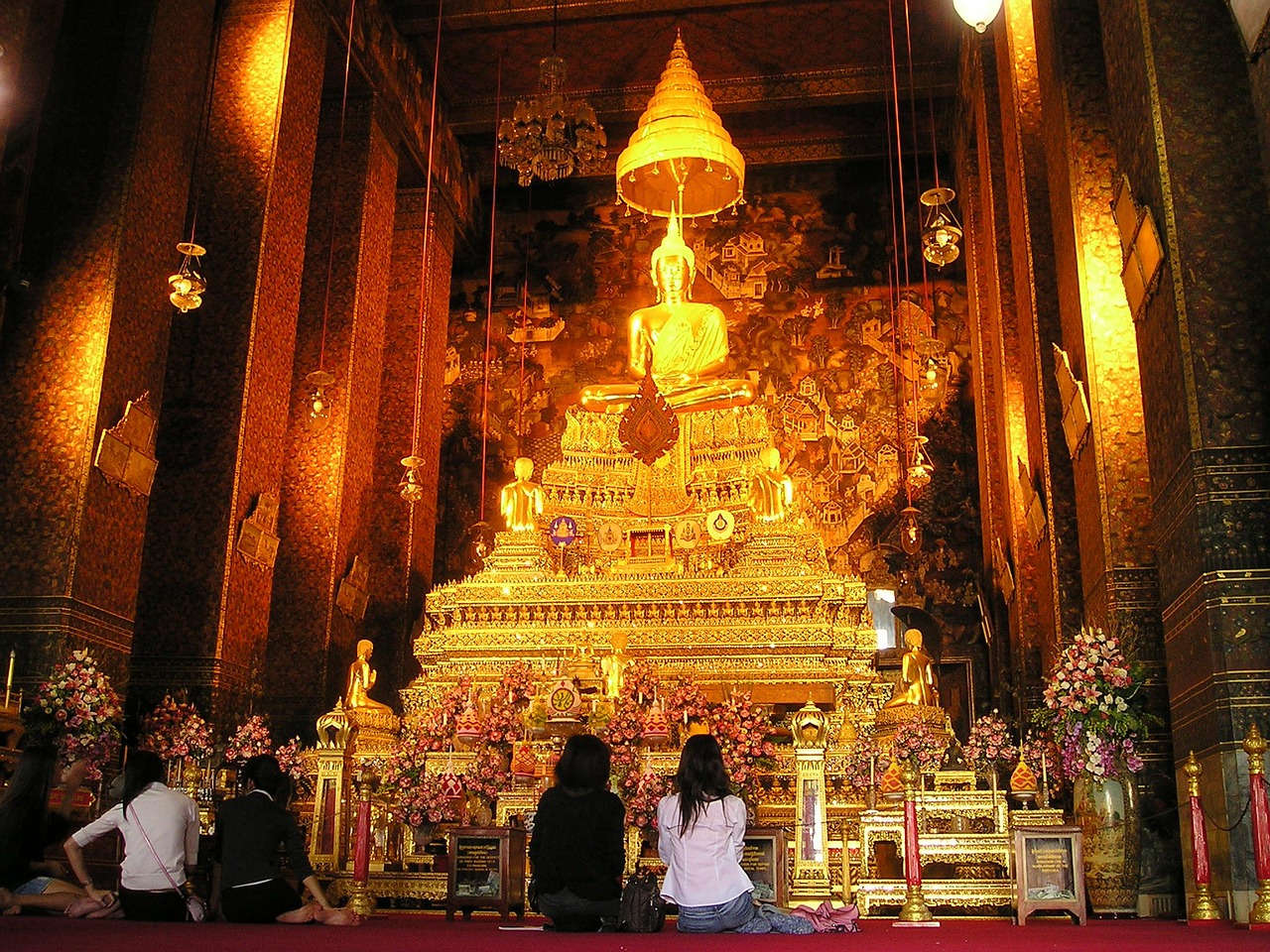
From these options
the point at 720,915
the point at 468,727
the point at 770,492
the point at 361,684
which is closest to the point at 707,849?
the point at 720,915

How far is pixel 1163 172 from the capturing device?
224 inches

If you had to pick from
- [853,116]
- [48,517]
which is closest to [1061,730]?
[48,517]

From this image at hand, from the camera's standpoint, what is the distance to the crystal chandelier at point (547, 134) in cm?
959

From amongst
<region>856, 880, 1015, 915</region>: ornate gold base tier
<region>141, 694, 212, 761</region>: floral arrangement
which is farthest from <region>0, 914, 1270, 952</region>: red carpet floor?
<region>141, 694, 212, 761</region>: floral arrangement

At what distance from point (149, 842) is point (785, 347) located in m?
10.8

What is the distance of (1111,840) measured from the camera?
6.19m

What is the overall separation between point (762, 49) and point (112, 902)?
11764 millimetres

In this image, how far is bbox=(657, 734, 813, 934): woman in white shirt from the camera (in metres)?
4.13

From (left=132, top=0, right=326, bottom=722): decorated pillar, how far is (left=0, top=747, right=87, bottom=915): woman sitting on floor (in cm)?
362

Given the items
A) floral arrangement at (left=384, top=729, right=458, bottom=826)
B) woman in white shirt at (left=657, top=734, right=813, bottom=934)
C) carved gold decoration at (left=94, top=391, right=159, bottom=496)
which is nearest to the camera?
woman in white shirt at (left=657, top=734, right=813, bottom=934)

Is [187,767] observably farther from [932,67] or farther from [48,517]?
[932,67]

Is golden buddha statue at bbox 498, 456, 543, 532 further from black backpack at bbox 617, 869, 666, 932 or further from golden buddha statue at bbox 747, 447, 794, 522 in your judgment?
black backpack at bbox 617, 869, 666, 932

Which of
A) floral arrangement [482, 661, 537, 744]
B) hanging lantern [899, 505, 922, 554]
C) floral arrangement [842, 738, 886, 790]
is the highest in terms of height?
hanging lantern [899, 505, 922, 554]

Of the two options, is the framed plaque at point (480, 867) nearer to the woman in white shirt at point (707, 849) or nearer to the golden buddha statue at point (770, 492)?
the woman in white shirt at point (707, 849)
